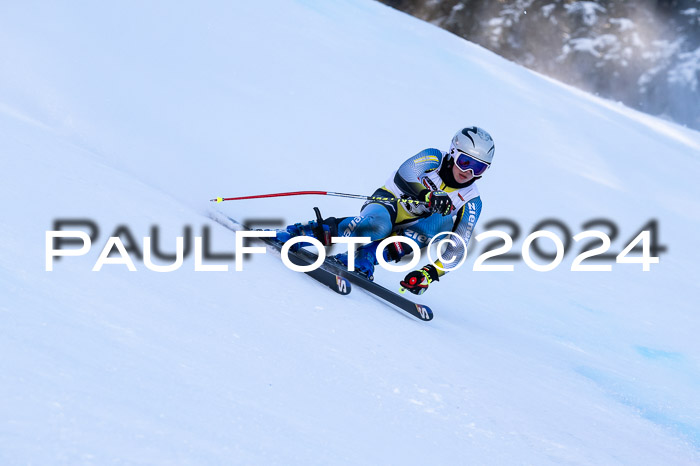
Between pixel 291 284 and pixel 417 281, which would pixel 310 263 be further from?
pixel 291 284

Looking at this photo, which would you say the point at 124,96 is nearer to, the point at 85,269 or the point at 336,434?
the point at 85,269

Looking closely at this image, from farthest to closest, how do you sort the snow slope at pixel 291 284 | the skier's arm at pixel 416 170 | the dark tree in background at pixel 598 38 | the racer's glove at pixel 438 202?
the dark tree in background at pixel 598 38 < the skier's arm at pixel 416 170 < the racer's glove at pixel 438 202 < the snow slope at pixel 291 284

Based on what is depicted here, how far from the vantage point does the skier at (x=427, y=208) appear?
5.15 m

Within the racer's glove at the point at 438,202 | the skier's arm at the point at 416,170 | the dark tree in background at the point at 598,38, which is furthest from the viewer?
the dark tree in background at the point at 598,38

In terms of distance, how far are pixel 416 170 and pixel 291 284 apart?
5.64 ft

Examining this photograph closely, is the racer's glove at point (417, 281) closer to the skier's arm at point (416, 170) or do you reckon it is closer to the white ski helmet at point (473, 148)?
the skier's arm at point (416, 170)

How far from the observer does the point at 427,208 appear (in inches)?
212

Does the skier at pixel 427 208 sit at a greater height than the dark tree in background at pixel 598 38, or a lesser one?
lesser

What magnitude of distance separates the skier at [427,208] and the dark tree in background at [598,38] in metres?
32.3

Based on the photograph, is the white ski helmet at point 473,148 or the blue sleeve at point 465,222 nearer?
the white ski helmet at point 473,148

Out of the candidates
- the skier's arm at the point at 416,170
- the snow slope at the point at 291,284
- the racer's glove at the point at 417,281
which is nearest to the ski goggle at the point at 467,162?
the skier's arm at the point at 416,170

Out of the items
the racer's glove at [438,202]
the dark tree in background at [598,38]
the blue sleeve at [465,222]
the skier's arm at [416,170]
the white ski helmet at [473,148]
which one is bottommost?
the blue sleeve at [465,222]

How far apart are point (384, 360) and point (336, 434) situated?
96 centimetres

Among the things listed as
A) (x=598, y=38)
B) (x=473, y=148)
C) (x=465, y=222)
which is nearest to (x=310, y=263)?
(x=465, y=222)
